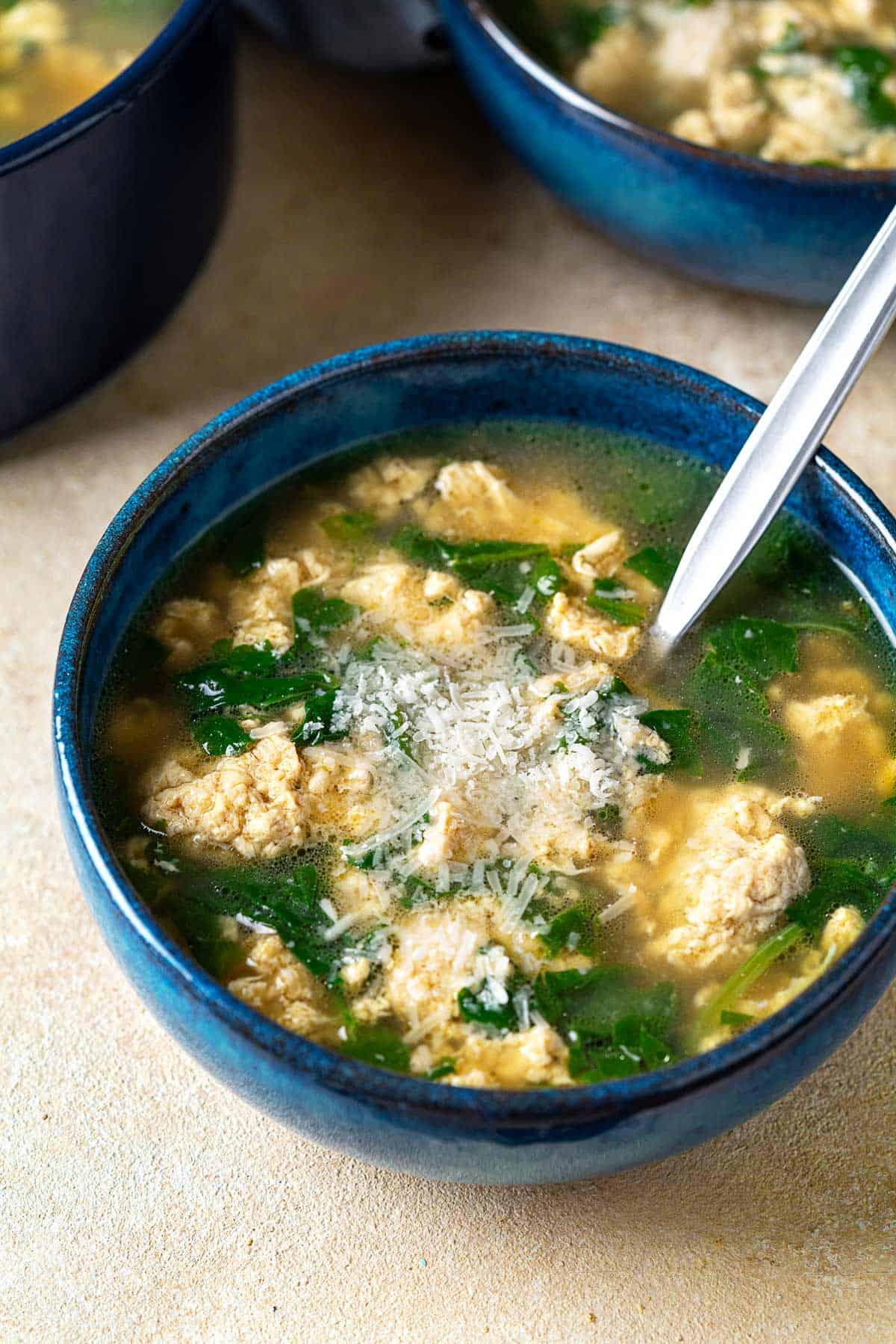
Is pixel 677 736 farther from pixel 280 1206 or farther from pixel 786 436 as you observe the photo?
pixel 280 1206

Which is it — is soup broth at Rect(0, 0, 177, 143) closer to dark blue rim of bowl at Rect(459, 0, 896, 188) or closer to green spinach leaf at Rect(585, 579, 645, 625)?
Result: dark blue rim of bowl at Rect(459, 0, 896, 188)

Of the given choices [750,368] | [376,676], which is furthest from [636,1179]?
[750,368]

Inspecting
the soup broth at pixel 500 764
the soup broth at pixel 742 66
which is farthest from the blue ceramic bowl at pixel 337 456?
the soup broth at pixel 742 66

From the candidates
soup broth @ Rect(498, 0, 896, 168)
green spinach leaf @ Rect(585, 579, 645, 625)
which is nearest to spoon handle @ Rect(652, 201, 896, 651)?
green spinach leaf @ Rect(585, 579, 645, 625)

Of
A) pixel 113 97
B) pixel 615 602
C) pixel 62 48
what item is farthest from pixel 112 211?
pixel 615 602

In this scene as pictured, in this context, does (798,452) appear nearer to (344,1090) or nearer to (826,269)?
(826,269)

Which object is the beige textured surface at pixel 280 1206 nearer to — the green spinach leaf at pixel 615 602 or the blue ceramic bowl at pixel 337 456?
the blue ceramic bowl at pixel 337 456
